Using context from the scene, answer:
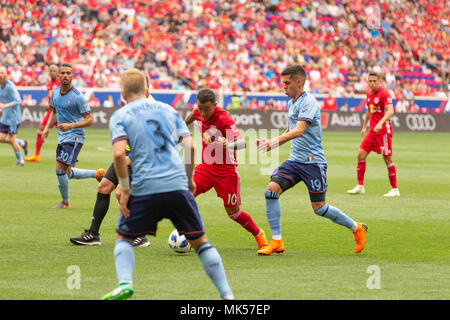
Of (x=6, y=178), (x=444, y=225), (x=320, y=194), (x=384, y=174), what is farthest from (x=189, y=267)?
(x=384, y=174)

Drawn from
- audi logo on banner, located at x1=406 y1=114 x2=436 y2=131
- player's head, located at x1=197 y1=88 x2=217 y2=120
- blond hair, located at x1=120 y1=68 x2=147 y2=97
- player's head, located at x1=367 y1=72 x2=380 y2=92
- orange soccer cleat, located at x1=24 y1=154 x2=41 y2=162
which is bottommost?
audi logo on banner, located at x1=406 y1=114 x2=436 y2=131

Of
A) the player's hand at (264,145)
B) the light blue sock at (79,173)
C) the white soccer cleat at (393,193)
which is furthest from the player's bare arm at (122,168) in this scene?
the white soccer cleat at (393,193)

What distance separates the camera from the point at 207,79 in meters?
40.4

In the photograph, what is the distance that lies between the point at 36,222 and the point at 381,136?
7669 mm

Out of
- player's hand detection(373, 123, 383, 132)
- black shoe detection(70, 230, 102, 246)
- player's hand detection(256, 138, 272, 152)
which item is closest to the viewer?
player's hand detection(256, 138, 272, 152)

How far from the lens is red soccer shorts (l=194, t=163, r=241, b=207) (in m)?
9.62

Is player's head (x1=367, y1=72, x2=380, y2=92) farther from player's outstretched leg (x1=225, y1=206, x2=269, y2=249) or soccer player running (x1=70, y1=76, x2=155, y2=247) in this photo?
soccer player running (x1=70, y1=76, x2=155, y2=247)

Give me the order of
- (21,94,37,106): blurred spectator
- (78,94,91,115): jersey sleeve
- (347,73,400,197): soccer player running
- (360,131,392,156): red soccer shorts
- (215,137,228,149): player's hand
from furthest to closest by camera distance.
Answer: (21,94,37,106): blurred spectator < (360,131,392,156): red soccer shorts < (347,73,400,197): soccer player running < (78,94,91,115): jersey sleeve < (215,137,228,149): player's hand

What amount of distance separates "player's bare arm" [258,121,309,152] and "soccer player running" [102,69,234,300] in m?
2.33

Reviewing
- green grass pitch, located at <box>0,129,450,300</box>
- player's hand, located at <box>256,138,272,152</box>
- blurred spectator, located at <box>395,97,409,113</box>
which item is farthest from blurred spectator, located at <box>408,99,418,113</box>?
player's hand, located at <box>256,138,272,152</box>

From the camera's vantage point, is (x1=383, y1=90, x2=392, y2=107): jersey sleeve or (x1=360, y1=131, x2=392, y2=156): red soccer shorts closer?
(x1=383, y1=90, x2=392, y2=107): jersey sleeve

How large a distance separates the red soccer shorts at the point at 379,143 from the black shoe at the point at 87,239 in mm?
7961

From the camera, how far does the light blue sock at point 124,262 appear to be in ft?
20.3

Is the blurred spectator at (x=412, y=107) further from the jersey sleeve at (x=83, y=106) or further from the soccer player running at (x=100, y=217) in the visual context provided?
the soccer player running at (x=100, y=217)
